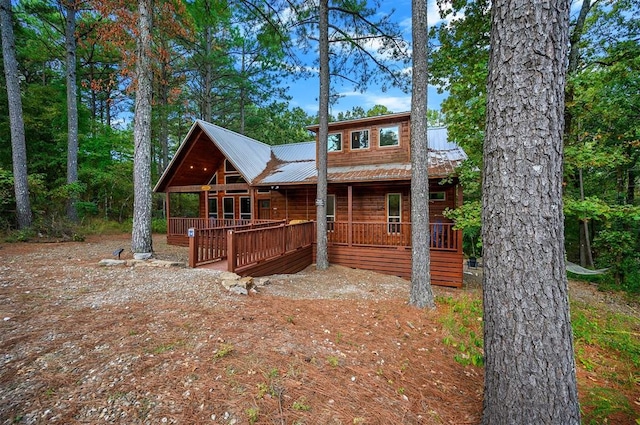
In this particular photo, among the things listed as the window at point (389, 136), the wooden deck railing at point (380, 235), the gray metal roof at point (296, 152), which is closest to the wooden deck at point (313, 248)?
the wooden deck railing at point (380, 235)

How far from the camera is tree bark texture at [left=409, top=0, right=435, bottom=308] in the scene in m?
5.39

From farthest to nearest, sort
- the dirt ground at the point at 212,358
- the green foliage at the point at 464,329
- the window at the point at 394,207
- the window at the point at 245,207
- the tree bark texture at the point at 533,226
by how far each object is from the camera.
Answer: the window at the point at 245,207 < the window at the point at 394,207 < the green foliage at the point at 464,329 < the dirt ground at the point at 212,358 < the tree bark texture at the point at 533,226

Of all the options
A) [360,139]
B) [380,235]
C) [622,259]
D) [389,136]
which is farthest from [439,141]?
[622,259]

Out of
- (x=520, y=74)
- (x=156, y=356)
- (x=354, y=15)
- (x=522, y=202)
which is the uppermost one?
(x=354, y=15)

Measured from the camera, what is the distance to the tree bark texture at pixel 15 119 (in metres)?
9.72

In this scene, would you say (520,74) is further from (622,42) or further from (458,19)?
(622,42)

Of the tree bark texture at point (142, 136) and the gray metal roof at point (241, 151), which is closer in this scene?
the tree bark texture at point (142, 136)

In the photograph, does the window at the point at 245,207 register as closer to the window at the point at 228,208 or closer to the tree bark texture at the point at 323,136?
the window at the point at 228,208

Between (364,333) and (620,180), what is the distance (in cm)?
1397

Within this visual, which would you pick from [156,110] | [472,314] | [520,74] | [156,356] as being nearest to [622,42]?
[472,314]

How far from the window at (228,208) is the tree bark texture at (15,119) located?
7077 millimetres

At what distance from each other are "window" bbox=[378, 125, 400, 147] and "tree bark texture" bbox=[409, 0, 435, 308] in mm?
5269

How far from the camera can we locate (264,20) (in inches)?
356

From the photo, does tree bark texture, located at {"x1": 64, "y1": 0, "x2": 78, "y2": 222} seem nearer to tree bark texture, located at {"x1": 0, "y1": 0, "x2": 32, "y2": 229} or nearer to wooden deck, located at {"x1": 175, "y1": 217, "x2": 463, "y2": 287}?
tree bark texture, located at {"x1": 0, "y1": 0, "x2": 32, "y2": 229}
